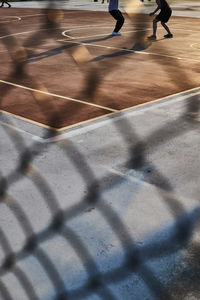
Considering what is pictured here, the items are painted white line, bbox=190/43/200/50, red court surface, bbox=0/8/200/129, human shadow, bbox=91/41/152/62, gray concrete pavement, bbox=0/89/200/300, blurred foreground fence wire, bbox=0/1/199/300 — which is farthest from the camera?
painted white line, bbox=190/43/200/50

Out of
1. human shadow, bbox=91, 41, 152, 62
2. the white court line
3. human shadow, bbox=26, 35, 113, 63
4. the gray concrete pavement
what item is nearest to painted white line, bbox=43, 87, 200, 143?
the gray concrete pavement

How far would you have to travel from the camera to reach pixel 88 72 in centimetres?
1123

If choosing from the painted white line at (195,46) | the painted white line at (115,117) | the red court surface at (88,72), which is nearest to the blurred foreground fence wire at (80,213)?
the painted white line at (115,117)

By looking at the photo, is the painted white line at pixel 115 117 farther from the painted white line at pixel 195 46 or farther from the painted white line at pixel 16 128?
the painted white line at pixel 195 46

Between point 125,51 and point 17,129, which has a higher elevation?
point 17,129

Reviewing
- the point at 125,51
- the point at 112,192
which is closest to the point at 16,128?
the point at 112,192

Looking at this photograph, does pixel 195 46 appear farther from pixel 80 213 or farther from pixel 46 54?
pixel 80 213

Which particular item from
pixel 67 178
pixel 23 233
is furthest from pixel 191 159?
pixel 23 233

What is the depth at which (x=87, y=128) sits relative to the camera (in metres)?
7.00

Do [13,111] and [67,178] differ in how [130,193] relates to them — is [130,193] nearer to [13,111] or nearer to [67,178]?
[67,178]

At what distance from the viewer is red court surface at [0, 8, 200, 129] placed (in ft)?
26.7

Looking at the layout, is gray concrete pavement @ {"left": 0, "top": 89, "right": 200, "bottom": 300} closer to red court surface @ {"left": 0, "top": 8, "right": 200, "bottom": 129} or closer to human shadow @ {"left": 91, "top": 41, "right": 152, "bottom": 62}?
red court surface @ {"left": 0, "top": 8, "right": 200, "bottom": 129}

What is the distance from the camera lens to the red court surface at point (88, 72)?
320 inches

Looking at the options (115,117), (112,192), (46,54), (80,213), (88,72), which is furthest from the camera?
(46,54)
